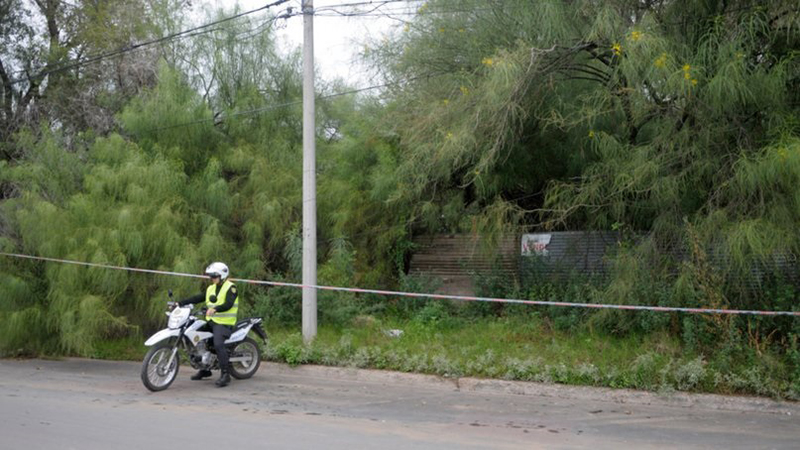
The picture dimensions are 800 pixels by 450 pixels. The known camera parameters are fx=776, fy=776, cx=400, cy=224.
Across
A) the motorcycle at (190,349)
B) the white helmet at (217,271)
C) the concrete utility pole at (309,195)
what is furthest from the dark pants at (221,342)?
the concrete utility pole at (309,195)

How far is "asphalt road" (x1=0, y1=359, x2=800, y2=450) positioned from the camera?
730 centimetres

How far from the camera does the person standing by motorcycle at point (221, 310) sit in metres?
10.3

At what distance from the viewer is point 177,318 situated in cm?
1012

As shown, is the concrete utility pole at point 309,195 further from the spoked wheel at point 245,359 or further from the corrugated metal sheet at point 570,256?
the corrugated metal sheet at point 570,256

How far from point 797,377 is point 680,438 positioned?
8.09ft

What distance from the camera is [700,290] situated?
404 inches

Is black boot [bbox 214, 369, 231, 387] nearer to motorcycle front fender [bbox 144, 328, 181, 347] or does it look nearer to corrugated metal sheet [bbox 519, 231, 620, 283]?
motorcycle front fender [bbox 144, 328, 181, 347]

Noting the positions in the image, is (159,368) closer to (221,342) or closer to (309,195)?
(221,342)

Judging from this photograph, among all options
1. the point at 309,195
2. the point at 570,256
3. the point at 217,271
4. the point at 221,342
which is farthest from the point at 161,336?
the point at 570,256

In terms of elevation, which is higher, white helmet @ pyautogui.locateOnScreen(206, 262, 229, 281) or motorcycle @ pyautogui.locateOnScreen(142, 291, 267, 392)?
white helmet @ pyautogui.locateOnScreen(206, 262, 229, 281)

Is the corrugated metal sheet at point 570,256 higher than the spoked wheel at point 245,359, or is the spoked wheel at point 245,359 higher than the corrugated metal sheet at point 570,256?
the corrugated metal sheet at point 570,256

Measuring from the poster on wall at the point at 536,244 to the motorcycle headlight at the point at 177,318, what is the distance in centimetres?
595

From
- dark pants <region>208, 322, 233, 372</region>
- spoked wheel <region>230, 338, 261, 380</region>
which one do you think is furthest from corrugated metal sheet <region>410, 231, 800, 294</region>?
dark pants <region>208, 322, 233, 372</region>

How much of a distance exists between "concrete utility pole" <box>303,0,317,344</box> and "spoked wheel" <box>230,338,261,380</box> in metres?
1.24
